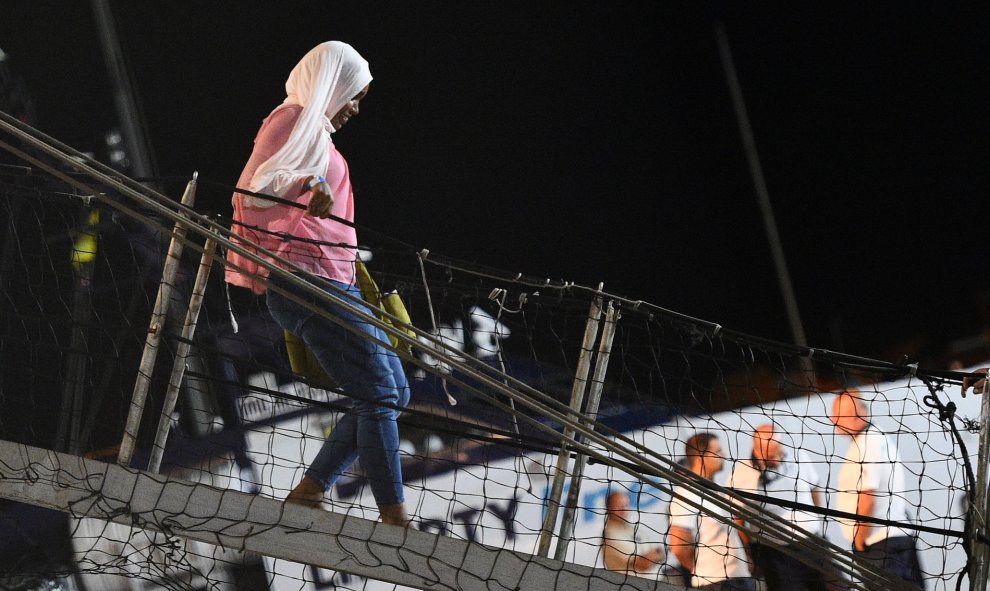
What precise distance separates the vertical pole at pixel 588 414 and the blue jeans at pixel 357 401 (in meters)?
0.25

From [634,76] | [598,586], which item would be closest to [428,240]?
[634,76]

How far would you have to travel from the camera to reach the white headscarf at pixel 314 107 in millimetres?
1471

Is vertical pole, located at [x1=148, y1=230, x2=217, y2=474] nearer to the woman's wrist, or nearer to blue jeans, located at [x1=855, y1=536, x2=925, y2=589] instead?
the woman's wrist

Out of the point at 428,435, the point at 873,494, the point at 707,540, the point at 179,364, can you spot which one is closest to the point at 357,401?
the point at 179,364

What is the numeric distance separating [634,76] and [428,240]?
756mm

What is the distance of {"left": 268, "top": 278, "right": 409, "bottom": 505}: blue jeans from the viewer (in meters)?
1.42

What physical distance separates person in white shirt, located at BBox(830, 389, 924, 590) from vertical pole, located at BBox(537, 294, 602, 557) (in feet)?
3.16

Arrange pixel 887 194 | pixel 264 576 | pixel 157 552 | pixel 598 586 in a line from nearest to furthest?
pixel 598 586 → pixel 157 552 → pixel 264 576 → pixel 887 194

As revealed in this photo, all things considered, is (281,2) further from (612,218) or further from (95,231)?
(612,218)

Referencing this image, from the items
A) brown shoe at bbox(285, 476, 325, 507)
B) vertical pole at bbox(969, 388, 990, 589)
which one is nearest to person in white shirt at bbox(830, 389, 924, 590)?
vertical pole at bbox(969, 388, 990, 589)

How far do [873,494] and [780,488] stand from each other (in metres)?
0.22

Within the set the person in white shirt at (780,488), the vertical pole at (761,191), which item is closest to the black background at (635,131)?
the vertical pole at (761,191)

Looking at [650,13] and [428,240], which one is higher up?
[650,13]

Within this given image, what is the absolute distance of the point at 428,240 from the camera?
2703 mm
